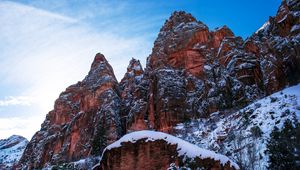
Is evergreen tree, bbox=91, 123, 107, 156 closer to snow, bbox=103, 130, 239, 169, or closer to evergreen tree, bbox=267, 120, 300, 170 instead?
evergreen tree, bbox=267, 120, 300, 170

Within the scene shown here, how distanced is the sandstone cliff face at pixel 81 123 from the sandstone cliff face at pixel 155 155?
53.0m

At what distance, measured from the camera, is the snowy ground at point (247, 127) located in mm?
39138

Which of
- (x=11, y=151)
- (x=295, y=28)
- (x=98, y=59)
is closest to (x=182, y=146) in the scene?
(x=295, y=28)

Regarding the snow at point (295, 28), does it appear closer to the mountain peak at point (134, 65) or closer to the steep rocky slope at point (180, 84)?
the steep rocky slope at point (180, 84)

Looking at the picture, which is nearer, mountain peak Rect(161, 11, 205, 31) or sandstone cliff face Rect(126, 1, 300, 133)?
sandstone cliff face Rect(126, 1, 300, 133)

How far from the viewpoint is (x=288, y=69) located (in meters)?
58.0

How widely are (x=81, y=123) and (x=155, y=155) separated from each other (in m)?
71.0

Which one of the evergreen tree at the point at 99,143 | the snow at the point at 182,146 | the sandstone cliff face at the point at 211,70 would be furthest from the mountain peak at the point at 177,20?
the snow at the point at 182,146

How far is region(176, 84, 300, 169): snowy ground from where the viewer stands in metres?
39.1

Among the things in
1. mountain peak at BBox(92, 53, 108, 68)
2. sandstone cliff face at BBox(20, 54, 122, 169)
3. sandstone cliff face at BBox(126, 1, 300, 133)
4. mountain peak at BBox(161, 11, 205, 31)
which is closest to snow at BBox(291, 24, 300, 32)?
sandstone cliff face at BBox(126, 1, 300, 133)

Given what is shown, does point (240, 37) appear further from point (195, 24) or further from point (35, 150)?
point (35, 150)

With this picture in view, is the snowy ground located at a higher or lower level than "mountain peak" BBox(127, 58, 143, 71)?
lower

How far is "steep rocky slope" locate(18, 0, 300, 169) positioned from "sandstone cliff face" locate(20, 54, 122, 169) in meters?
0.26

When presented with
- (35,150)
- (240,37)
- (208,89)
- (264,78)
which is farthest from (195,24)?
(35,150)
